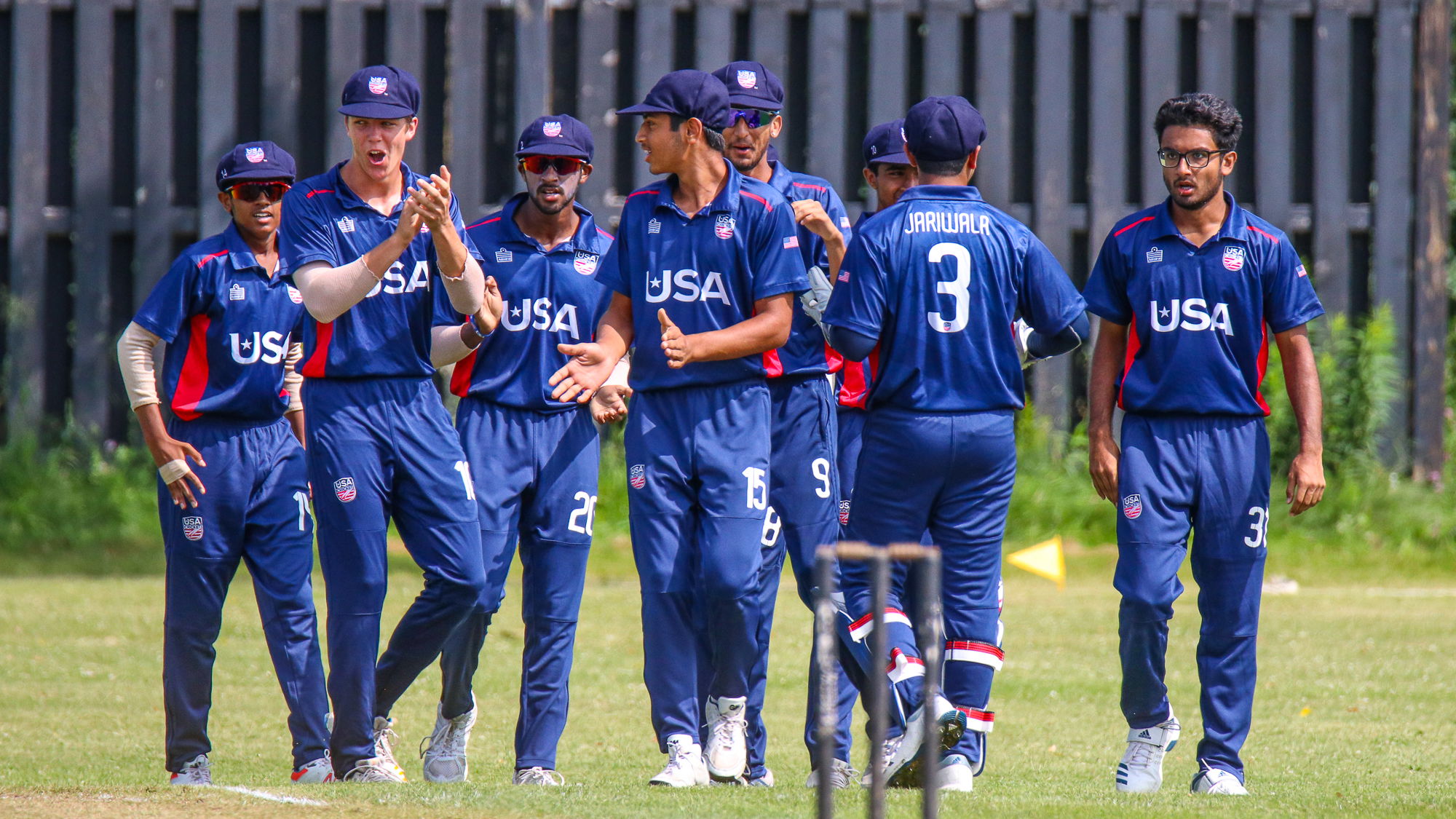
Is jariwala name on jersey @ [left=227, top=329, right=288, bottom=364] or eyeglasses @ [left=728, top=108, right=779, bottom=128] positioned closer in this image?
jariwala name on jersey @ [left=227, top=329, right=288, bottom=364]

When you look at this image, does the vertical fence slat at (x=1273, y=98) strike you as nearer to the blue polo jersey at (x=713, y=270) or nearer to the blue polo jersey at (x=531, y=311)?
the blue polo jersey at (x=531, y=311)

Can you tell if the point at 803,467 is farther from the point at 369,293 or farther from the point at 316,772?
the point at 316,772

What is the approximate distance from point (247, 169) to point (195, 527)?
4.79 feet

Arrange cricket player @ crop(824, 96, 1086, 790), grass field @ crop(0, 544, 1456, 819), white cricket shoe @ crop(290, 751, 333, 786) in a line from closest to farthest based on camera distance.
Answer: grass field @ crop(0, 544, 1456, 819), cricket player @ crop(824, 96, 1086, 790), white cricket shoe @ crop(290, 751, 333, 786)

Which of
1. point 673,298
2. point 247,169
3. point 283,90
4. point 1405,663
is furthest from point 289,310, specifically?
Result: point 283,90

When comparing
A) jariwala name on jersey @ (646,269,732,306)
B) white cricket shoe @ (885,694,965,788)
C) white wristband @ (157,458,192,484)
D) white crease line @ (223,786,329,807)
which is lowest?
white crease line @ (223,786,329,807)

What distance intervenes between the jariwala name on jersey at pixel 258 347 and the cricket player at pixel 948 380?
2355 mm

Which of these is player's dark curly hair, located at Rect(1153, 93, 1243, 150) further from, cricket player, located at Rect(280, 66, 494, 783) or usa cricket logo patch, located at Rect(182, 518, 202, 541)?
usa cricket logo patch, located at Rect(182, 518, 202, 541)

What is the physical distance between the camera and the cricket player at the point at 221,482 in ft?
22.3

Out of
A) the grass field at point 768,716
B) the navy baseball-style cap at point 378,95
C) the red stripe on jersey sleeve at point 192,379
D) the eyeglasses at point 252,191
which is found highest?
the navy baseball-style cap at point 378,95

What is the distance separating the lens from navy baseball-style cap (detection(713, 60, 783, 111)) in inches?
278

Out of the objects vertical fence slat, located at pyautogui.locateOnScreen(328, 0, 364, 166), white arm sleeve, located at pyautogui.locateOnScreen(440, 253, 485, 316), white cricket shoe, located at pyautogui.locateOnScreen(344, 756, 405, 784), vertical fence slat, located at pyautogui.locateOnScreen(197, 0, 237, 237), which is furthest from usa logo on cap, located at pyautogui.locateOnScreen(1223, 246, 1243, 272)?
vertical fence slat, located at pyautogui.locateOnScreen(197, 0, 237, 237)

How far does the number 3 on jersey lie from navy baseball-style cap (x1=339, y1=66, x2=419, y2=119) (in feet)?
7.15

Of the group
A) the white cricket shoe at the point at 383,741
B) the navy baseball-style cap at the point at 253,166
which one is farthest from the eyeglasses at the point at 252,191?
the white cricket shoe at the point at 383,741
